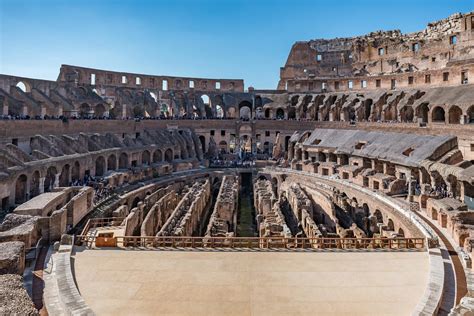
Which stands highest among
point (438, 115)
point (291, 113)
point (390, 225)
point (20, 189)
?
point (291, 113)

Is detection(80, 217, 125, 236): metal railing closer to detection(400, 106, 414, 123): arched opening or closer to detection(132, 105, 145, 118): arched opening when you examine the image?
detection(132, 105, 145, 118): arched opening

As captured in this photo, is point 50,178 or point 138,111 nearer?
point 50,178

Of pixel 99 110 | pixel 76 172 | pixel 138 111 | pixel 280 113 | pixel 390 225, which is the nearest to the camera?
pixel 390 225

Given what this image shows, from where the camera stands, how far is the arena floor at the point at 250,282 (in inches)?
411

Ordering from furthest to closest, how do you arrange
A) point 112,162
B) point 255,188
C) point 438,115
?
point 438,115
point 112,162
point 255,188

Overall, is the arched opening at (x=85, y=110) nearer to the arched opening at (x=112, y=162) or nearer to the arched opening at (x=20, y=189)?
the arched opening at (x=112, y=162)

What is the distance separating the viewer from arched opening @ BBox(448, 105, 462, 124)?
34969 millimetres

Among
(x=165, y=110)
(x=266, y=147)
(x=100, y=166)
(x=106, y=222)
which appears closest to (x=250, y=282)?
(x=106, y=222)

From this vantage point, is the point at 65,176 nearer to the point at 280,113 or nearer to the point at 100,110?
the point at 100,110

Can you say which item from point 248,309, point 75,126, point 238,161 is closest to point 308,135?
point 238,161

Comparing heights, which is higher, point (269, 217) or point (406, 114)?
point (406, 114)

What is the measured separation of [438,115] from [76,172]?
3600 cm

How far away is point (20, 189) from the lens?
23.0m

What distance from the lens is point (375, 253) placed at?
1470 cm
